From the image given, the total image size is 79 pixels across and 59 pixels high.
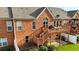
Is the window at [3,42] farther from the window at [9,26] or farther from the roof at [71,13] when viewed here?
the roof at [71,13]

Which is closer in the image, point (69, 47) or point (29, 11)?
point (29, 11)

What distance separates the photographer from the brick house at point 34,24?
3322 mm

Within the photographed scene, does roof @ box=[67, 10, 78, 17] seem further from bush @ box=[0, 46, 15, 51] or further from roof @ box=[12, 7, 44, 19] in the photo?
bush @ box=[0, 46, 15, 51]

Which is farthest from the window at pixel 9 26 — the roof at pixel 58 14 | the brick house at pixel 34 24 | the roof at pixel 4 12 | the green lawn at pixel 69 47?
the green lawn at pixel 69 47

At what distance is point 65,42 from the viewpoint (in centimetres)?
350

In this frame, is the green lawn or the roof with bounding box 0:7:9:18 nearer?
the roof with bounding box 0:7:9:18

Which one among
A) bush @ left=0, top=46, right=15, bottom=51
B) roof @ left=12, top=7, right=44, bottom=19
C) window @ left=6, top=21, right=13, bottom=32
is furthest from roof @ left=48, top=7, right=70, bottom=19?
bush @ left=0, top=46, right=15, bottom=51

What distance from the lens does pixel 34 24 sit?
3.38 metres

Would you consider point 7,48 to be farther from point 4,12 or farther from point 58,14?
point 58,14

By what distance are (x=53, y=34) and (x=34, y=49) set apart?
496 millimetres

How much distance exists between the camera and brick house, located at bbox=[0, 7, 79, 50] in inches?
131

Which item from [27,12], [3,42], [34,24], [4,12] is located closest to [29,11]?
[27,12]
